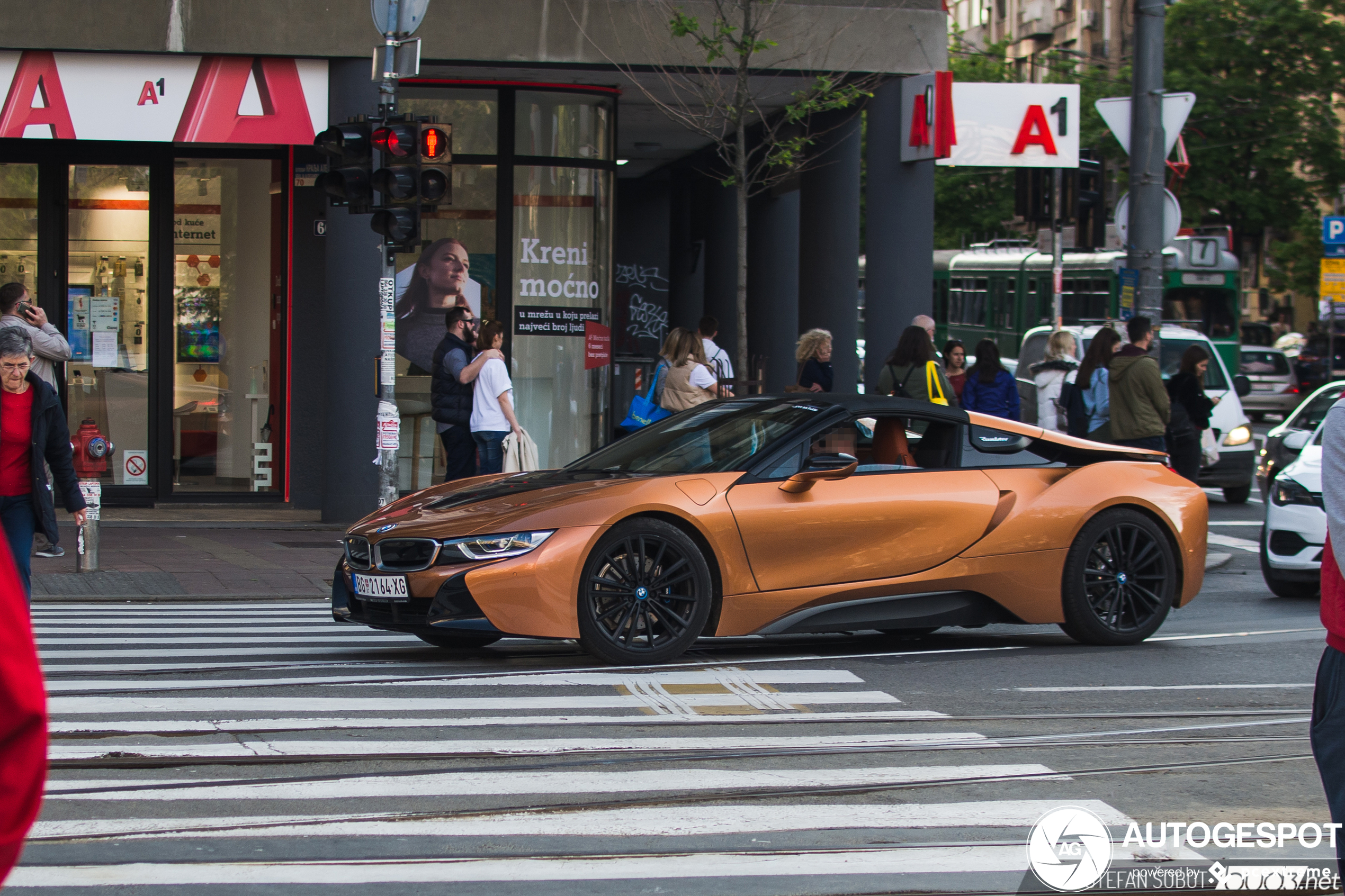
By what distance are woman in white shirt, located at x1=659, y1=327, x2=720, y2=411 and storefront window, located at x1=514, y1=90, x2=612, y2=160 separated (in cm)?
382

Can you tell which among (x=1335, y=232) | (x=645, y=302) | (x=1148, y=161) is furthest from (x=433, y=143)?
(x=1335, y=232)

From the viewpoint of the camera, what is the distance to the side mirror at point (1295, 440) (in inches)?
609

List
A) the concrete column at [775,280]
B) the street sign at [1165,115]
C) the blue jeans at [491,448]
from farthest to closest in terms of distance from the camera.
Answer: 1. the concrete column at [775,280]
2. the street sign at [1165,115]
3. the blue jeans at [491,448]

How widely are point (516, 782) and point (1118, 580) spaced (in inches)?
184

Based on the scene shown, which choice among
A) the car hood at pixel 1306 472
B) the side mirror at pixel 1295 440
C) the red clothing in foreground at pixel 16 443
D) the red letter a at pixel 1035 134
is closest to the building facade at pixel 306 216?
the red letter a at pixel 1035 134

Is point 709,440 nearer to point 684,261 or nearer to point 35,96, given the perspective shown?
point 35,96

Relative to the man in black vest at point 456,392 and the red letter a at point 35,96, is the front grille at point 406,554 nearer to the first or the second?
the man in black vest at point 456,392

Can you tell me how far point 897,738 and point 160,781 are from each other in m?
2.77

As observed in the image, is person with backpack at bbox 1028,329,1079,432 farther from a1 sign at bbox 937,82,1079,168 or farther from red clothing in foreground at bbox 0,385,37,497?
red clothing in foreground at bbox 0,385,37,497

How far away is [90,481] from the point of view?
12.4 m

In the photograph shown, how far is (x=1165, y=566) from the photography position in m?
9.30

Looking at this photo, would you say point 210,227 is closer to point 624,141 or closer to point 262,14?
point 262,14

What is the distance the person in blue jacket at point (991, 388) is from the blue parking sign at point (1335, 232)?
1641cm

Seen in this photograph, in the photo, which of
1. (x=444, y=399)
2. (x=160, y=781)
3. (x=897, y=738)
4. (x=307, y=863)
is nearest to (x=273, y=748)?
(x=160, y=781)
